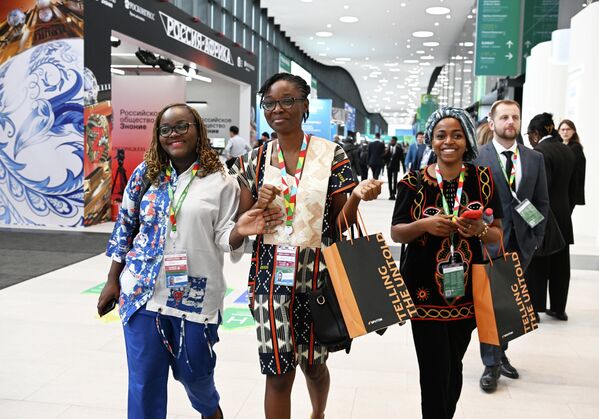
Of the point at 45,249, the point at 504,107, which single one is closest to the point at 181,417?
the point at 504,107

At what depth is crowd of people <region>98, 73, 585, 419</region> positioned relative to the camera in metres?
2.21

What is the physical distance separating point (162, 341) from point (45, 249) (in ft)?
18.8

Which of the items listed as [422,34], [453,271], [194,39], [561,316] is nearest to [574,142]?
[561,316]

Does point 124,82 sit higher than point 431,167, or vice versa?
point 124,82

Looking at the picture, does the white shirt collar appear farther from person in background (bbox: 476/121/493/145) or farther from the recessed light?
the recessed light

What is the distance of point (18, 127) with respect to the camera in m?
8.98

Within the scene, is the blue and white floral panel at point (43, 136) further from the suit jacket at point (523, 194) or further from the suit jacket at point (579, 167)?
the suit jacket at point (523, 194)

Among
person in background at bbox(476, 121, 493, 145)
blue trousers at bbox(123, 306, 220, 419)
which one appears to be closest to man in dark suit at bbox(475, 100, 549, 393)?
person in background at bbox(476, 121, 493, 145)

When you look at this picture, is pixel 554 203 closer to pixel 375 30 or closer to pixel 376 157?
pixel 376 157

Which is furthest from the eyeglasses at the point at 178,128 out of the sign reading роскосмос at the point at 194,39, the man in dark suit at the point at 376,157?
the man in dark suit at the point at 376,157

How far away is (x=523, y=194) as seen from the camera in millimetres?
3312

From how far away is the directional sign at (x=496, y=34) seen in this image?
12.3 meters

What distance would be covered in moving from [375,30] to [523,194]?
72.5ft

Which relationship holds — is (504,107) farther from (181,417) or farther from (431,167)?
(181,417)
